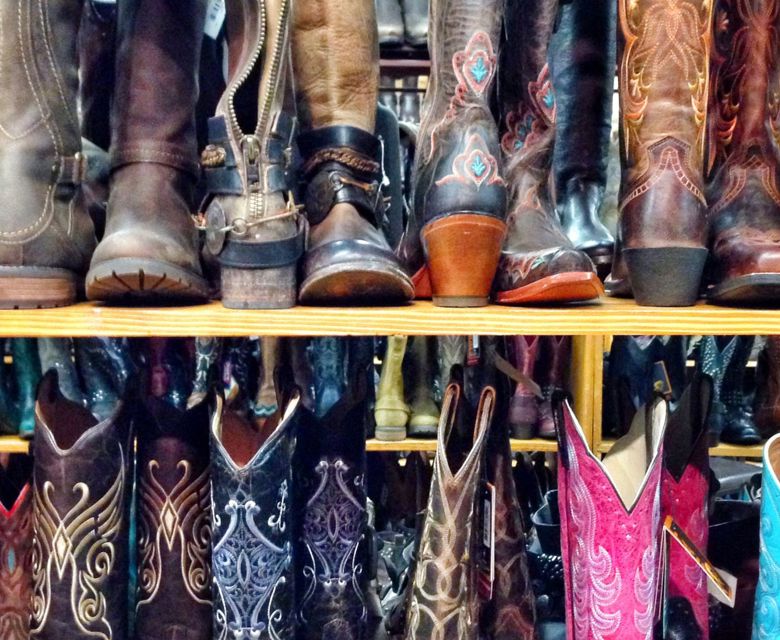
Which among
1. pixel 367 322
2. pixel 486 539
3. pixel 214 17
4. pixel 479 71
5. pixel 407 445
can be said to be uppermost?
pixel 214 17

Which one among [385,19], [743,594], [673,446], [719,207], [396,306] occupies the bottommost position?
[743,594]

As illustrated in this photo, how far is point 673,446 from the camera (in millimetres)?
997

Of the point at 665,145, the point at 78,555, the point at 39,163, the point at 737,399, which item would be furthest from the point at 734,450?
the point at 39,163

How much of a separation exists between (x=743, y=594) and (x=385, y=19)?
1780 mm

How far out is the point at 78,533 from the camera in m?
0.83

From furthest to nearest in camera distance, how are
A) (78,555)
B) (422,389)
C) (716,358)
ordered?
(422,389) < (716,358) < (78,555)

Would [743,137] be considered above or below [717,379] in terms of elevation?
above

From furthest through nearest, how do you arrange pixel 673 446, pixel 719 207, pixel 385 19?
pixel 385 19 → pixel 673 446 → pixel 719 207

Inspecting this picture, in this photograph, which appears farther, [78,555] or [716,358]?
[716,358]

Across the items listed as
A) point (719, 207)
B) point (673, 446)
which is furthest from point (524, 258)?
point (673, 446)

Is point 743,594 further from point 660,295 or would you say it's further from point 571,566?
point 660,295

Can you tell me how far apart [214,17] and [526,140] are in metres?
0.49

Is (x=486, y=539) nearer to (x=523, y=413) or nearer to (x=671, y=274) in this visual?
(x=671, y=274)

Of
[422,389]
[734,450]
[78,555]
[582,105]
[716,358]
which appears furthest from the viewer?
[422,389]
